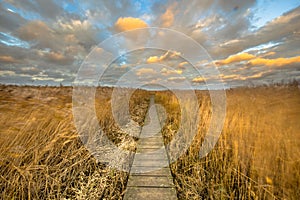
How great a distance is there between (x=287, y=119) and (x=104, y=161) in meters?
2.47

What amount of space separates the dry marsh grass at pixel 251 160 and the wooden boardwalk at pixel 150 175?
0.14 meters

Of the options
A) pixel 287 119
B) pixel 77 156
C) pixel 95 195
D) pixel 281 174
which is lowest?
pixel 95 195

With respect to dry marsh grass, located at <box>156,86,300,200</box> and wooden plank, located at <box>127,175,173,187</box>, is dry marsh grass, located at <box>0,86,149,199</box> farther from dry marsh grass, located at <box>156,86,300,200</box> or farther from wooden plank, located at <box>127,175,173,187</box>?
dry marsh grass, located at <box>156,86,300,200</box>

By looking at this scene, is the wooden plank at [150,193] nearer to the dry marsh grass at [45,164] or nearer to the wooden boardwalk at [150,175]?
the wooden boardwalk at [150,175]

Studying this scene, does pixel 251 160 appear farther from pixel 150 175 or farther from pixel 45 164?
pixel 45 164

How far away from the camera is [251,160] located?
6.54ft

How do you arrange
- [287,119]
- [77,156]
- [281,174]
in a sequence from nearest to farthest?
[281,174] < [287,119] < [77,156]

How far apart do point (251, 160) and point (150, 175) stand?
4.21 feet

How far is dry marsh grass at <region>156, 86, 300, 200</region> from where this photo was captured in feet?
5.41

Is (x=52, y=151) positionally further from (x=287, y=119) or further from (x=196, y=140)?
(x=287, y=119)

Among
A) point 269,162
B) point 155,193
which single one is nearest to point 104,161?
point 155,193

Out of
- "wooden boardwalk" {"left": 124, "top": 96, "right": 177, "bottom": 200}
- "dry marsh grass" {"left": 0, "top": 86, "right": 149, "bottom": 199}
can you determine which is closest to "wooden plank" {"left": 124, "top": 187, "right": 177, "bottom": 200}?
"wooden boardwalk" {"left": 124, "top": 96, "right": 177, "bottom": 200}

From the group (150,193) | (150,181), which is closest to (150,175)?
(150,181)

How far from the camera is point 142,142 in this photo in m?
3.89
